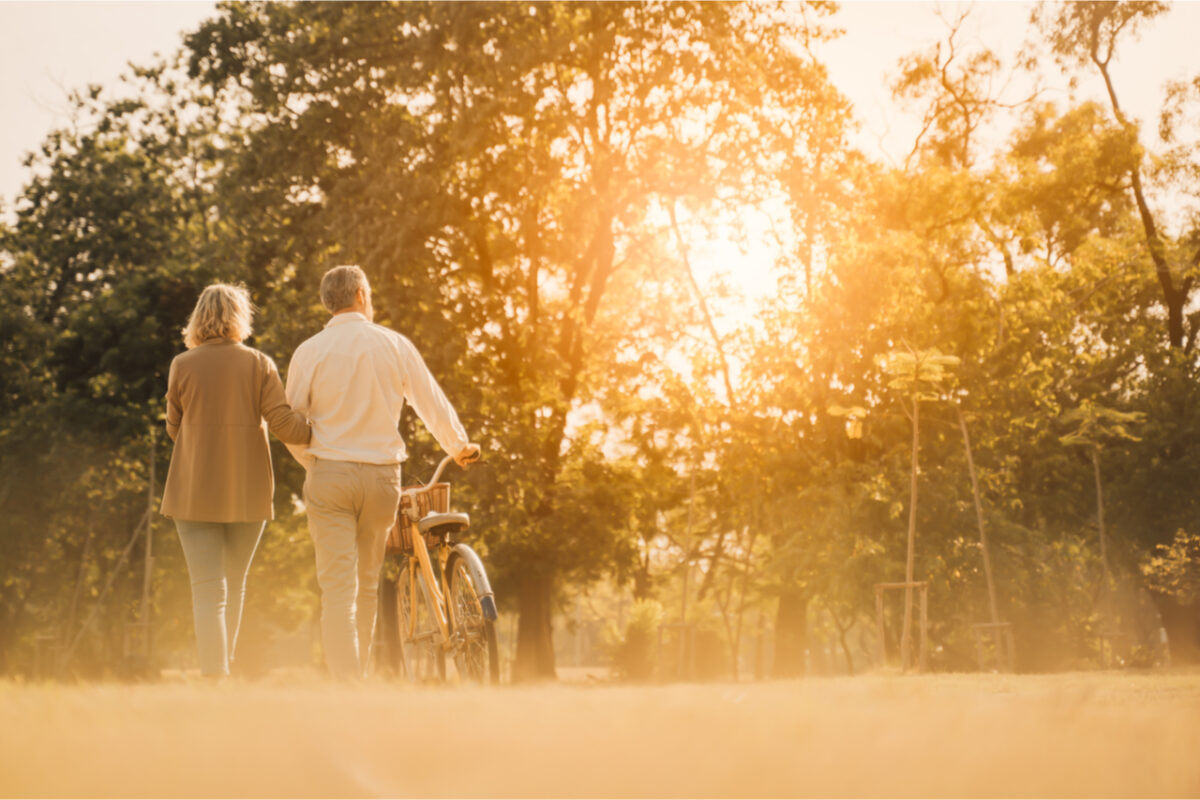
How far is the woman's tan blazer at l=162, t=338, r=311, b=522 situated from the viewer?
5.64 meters

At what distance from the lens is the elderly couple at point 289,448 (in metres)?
5.67

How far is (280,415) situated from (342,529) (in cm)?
66

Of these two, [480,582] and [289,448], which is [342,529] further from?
[480,582]

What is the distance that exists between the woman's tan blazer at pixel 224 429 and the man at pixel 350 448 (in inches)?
6.4

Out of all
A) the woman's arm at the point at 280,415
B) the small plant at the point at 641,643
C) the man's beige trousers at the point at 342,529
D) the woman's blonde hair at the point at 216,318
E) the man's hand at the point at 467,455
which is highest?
the woman's blonde hair at the point at 216,318

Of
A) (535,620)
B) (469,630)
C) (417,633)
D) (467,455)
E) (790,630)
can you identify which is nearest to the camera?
(467,455)

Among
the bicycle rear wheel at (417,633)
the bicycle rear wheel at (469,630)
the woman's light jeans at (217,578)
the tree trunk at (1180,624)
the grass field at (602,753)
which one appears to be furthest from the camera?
the tree trunk at (1180,624)

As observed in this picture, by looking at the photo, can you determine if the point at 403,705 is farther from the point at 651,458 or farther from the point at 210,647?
the point at 651,458

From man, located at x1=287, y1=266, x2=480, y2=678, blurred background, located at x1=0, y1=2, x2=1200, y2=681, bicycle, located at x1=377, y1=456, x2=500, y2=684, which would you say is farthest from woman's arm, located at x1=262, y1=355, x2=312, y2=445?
blurred background, located at x1=0, y1=2, x2=1200, y2=681

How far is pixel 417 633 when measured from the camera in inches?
281

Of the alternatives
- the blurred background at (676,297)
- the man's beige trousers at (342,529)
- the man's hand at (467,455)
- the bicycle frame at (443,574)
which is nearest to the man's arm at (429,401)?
the man's hand at (467,455)

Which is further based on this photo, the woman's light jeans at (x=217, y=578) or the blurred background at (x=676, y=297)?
the blurred background at (x=676, y=297)

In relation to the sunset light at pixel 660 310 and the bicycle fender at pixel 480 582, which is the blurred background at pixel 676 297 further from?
the bicycle fender at pixel 480 582

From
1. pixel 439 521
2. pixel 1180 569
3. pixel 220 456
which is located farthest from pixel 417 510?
pixel 1180 569
